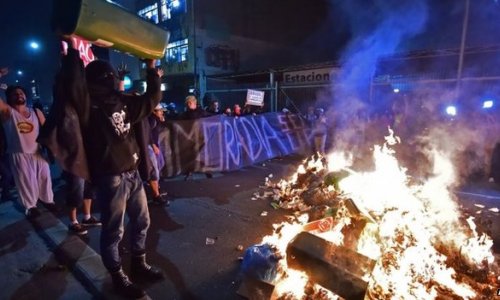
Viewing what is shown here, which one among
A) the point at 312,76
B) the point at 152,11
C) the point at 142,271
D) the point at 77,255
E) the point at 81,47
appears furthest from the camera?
the point at 152,11

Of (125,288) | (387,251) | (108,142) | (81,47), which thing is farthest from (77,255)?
(387,251)

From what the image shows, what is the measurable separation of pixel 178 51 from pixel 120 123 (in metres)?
29.3

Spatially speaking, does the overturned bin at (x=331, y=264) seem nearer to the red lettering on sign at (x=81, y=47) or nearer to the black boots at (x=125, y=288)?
the black boots at (x=125, y=288)

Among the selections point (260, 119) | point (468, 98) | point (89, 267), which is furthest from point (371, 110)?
point (89, 267)

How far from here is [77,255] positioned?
4047mm

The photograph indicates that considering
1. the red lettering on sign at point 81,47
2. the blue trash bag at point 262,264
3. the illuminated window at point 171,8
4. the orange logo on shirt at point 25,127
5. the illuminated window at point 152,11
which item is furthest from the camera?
the illuminated window at point 152,11

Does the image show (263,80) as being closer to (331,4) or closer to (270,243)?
Answer: (331,4)

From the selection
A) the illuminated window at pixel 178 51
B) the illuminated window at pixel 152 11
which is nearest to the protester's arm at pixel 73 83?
the illuminated window at pixel 178 51

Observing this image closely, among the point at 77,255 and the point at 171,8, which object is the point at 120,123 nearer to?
the point at 77,255

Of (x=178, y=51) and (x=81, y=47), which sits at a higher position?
(x=178, y=51)

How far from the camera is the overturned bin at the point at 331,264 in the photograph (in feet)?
9.23

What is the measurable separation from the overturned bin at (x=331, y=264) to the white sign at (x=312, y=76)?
1380 centimetres

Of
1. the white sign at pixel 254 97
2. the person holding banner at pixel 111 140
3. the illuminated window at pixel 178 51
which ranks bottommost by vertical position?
the person holding banner at pixel 111 140

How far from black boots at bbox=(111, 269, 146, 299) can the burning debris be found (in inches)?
51.3
